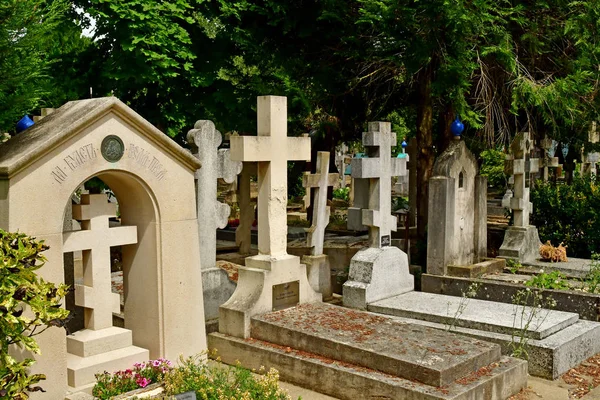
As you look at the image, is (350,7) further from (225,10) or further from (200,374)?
(200,374)

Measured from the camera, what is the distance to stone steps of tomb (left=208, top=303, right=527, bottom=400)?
6098mm

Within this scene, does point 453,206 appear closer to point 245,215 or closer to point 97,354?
point 245,215

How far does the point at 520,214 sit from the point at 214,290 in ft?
18.4

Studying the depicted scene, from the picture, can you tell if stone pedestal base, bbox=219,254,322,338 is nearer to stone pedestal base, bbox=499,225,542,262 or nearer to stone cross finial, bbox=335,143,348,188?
stone pedestal base, bbox=499,225,542,262

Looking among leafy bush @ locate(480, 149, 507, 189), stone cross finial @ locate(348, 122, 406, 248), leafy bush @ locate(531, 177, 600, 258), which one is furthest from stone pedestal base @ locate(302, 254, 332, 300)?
leafy bush @ locate(480, 149, 507, 189)

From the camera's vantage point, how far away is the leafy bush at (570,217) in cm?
1241

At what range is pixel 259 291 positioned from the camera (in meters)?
7.73

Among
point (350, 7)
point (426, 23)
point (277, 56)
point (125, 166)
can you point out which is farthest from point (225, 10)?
point (125, 166)

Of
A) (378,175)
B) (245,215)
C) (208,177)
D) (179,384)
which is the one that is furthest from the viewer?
(245,215)

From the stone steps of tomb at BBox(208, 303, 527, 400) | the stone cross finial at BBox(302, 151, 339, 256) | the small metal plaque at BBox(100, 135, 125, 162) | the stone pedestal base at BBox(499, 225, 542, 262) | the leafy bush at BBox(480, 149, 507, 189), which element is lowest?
the stone steps of tomb at BBox(208, 303, 527, 400)

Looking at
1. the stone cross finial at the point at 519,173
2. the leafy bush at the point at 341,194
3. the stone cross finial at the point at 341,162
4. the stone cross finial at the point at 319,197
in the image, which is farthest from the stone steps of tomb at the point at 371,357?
the stone cross finial at the point at 341,162

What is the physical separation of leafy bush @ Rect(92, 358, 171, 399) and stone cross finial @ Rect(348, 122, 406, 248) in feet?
13.2

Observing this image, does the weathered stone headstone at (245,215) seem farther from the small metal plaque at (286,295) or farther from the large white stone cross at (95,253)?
the large white stone cross at (95,253)

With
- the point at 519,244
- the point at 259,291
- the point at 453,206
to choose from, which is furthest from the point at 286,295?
the point at 519,244
